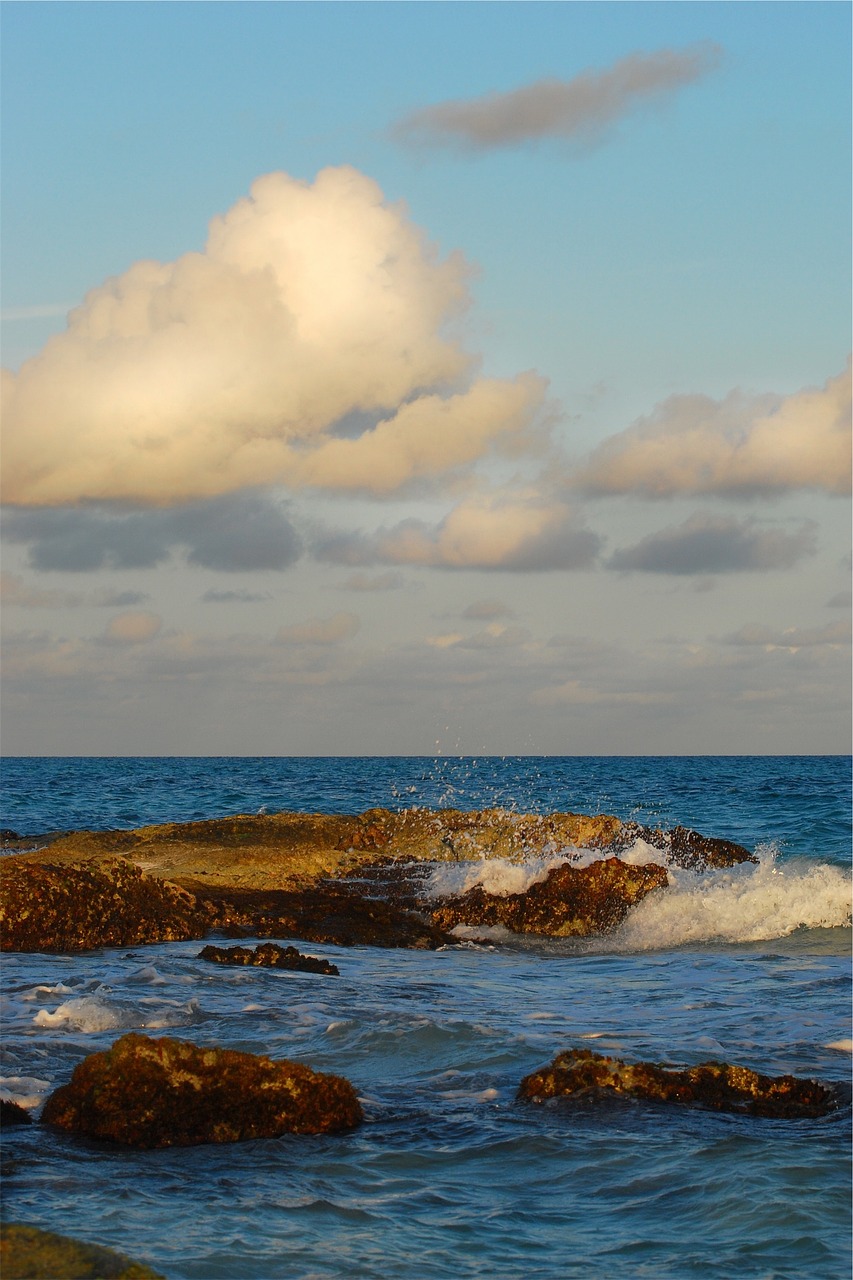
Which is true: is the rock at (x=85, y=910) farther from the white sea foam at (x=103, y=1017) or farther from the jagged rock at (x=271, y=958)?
the white sea foam at (x=103, y=1017)

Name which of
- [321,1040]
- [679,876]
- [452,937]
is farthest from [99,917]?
[679,876]

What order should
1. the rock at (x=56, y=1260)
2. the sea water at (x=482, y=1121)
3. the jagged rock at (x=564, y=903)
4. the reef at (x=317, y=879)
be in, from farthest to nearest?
1. the jagged rock at (x=564, y=903)
2. the reef at (x=317, y=879)
3. the sea water at (x=482, y=1121)
4. the rock at (x=56, y=1260)

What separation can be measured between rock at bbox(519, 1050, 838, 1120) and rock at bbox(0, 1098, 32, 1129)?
353 centimetres

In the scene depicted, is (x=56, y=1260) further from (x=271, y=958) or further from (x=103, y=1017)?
(x=271, y=958)

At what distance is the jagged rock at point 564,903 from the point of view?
18062 mm

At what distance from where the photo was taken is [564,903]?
18.3m

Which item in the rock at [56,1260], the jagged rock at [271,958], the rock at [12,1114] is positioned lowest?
the jagged rock at [271,958]

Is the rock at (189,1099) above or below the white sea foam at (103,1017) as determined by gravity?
above

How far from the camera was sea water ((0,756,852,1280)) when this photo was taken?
21.3 feet

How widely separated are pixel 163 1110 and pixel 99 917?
27.4 ft

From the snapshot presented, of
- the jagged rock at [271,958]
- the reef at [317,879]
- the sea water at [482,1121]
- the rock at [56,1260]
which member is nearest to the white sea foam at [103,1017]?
the sea water at [482,1121]

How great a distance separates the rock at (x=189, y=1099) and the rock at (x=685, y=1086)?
5.20ft

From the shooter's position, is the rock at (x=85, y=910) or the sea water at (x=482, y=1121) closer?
the sea water at (x=482, y=1121)

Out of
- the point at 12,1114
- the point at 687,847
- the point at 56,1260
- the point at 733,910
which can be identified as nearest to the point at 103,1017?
the point at 12,1114
